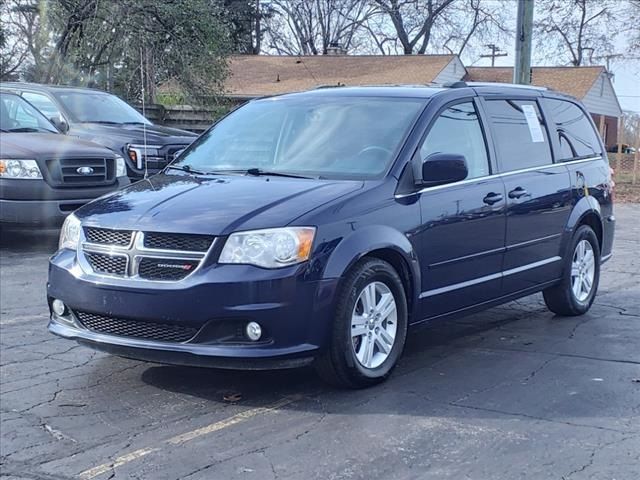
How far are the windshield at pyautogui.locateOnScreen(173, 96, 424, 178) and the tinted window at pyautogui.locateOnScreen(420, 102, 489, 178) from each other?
8.1 inches

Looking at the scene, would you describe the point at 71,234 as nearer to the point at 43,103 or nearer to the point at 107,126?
the point at 107,126

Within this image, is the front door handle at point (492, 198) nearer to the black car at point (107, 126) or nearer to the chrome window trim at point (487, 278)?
the chrome window trim at point (487, 278)

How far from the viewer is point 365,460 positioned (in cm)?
410

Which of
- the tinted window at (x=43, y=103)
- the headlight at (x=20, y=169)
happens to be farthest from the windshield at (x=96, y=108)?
the headlight at (x=20, y=169)

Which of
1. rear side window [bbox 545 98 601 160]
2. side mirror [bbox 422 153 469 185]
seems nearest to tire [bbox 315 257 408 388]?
→ side mirror [bbox 422 153 469 185]

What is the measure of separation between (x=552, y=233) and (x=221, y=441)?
3557 millimetres

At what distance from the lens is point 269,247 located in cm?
473

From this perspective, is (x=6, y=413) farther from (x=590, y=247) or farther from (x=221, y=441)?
(x=590, y=247)

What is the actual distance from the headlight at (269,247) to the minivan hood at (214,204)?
0.16 feet

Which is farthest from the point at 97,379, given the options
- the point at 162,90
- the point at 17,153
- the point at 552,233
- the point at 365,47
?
the point at 365,47

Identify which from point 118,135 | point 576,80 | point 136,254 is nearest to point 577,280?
point 136,254

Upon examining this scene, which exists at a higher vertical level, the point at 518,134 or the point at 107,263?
the point at 518,134

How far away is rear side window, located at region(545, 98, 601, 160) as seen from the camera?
732 cm

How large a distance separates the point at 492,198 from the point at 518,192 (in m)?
0.39
